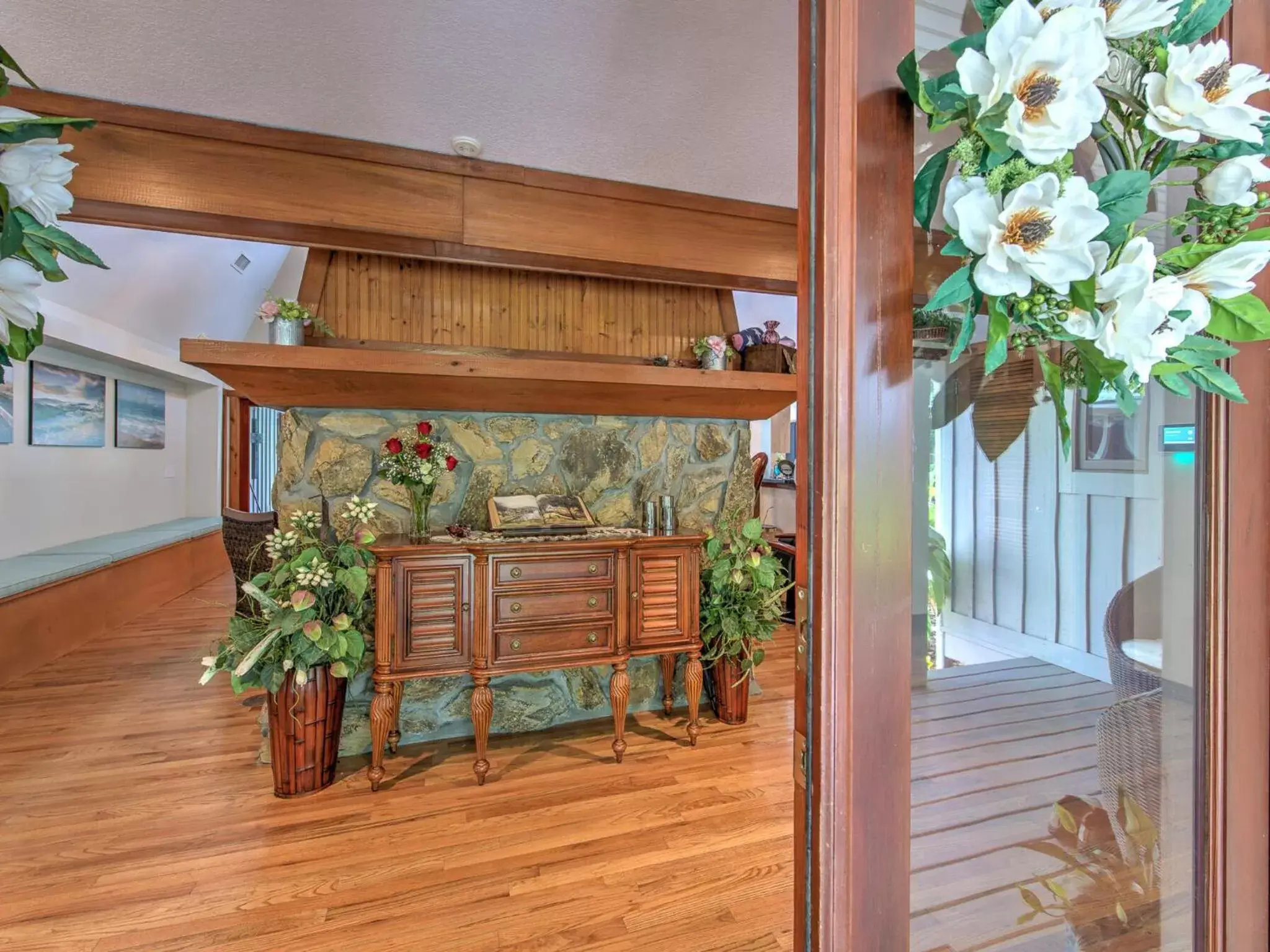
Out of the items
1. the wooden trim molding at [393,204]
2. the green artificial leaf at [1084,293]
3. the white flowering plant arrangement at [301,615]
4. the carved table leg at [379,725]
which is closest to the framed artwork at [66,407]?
the wooden trim molding at [393,204]

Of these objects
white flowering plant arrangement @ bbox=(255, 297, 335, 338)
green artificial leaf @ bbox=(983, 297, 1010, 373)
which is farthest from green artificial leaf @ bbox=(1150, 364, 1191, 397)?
white flowering plant arrangement @ bbox=(255, 297, 335, 338)

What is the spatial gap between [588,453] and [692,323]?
89 centimetres

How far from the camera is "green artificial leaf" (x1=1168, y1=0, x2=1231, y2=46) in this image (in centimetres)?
62

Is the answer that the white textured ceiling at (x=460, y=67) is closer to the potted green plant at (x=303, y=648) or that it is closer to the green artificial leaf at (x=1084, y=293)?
the green artificial leaf at (x=1084, y=293)

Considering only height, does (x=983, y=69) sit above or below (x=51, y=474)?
above

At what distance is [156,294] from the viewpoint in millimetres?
4602

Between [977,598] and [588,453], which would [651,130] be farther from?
[977,598]

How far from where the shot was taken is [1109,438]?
30.0 inches

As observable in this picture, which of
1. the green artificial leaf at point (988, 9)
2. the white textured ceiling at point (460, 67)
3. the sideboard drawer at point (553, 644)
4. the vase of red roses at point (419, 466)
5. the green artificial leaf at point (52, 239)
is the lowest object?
the sideboard drawer at point (553, 644)

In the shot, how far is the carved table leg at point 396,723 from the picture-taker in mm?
2295

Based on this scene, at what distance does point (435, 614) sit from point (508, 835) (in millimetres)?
820

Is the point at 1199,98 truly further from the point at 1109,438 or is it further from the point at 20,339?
the point at 20,339

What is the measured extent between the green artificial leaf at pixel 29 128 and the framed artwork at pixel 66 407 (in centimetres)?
491

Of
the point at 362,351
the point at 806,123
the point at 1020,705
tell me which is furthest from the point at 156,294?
the point at 1020,705
